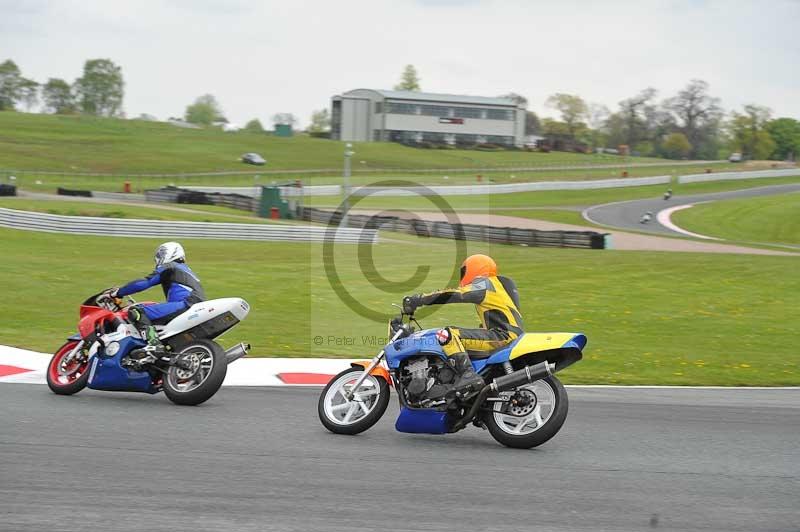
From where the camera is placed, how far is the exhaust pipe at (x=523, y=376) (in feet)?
25.7

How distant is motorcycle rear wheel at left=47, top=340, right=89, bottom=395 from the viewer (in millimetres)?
9648

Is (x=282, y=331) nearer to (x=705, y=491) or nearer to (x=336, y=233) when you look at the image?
(x=705, y=491)

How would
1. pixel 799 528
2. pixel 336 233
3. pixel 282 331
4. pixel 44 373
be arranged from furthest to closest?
pixel 336 233 → pixel 282 331 → pixel 44 373 → pixel 799 528

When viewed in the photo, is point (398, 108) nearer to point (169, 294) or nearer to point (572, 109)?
point (572, 109)

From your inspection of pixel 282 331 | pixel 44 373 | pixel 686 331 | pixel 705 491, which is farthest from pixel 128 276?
pixel 705 491

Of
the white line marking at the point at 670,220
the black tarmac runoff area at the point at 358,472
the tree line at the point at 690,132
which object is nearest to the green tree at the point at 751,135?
the tree line at the point at 690,132

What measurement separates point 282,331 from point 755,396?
307 inches

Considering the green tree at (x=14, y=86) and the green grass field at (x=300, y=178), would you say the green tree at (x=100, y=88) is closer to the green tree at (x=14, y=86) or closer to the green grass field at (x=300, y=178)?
the green tree at (x=14, y=86)

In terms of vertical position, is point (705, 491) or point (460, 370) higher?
point (460, 370)

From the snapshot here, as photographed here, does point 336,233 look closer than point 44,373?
No

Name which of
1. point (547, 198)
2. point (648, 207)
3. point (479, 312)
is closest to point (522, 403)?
point (479, 312)

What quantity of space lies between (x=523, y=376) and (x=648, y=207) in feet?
182

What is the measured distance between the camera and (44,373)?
11.2m

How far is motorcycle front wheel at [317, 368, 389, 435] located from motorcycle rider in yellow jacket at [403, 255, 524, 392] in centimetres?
71
